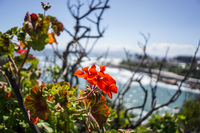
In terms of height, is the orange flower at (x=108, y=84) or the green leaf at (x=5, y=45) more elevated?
the green leaf at (x=5, y=45)

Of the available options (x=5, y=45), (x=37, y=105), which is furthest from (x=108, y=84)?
(x=5, y=45)

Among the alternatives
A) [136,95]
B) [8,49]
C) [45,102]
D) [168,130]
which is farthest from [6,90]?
[136,95]

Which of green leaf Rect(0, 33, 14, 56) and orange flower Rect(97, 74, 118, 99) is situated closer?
orange flower Rect(97, 74, 118, 99)

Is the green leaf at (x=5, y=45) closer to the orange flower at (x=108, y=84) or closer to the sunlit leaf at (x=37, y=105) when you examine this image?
the sunlit leaf at (x=37, y=105)

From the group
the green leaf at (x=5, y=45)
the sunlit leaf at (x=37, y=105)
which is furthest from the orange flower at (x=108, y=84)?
the green leaf at (x=5, y=45)

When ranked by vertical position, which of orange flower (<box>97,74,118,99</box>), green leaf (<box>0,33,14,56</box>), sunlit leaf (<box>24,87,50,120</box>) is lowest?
sunlit leaf (<box>24,87,50,120</box>)

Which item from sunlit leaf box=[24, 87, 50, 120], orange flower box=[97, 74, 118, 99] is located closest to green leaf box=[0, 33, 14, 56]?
sunlit leaf box=[24, 87, 50, 120]

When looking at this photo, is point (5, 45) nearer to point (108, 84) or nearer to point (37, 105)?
point (37, 105)

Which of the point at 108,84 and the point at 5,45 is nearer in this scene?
the point at 108,84

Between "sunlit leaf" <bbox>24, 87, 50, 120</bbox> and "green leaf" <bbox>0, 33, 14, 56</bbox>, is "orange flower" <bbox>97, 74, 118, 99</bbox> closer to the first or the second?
"sunlit leaf" <bbox>24, 87, 50, 120</bbox>

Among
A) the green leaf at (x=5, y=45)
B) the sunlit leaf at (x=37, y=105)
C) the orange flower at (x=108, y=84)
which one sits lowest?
the sunlit leaf at (x=37, y=105)

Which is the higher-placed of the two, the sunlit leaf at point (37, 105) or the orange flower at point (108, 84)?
the orange flower at point (108, 84)

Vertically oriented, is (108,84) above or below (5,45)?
below

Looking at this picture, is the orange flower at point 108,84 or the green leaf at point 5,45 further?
the green leaf at point 5,45
